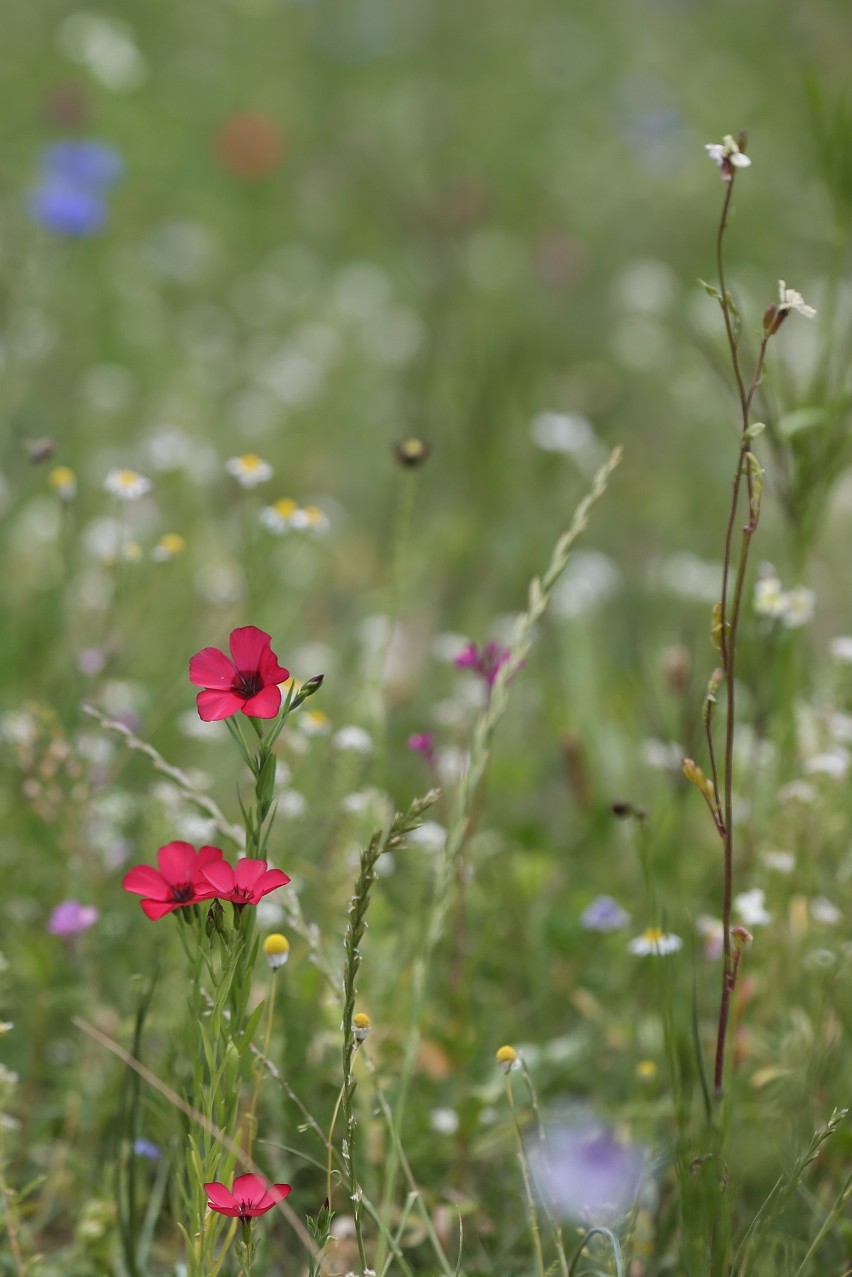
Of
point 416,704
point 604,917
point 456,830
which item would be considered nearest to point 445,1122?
point 604,917

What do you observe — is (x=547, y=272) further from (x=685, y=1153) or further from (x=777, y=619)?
(x=685, y=1153)

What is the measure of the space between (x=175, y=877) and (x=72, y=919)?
55cm

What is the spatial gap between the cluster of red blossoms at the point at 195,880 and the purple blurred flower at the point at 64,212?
2679mm

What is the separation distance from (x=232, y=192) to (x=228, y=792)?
4.25 metres

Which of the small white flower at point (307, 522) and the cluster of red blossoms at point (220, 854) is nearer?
the cluster of red blossoms at point (220, 854)

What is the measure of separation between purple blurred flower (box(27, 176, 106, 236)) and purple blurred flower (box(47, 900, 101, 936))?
229 cm

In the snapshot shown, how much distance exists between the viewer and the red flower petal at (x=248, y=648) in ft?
3.40

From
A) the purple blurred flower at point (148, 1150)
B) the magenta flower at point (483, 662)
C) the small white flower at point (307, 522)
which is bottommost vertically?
the purple blurred flower at point (148, 1150)

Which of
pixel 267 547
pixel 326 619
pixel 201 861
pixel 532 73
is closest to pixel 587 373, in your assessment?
pixel 326 619

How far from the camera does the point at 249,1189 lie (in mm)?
1038

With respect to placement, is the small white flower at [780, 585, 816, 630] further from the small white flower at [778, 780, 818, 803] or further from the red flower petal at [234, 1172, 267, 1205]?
the red flower petal at [234, 1172, 267, 1205]

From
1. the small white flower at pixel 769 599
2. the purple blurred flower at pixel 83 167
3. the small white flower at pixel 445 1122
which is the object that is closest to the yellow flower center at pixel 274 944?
the small white flower at pixel 445 1122

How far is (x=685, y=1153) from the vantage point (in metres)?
1.06

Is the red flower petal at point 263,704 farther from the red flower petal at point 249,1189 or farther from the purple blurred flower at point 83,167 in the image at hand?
the purple blurred flower at point 83,167
